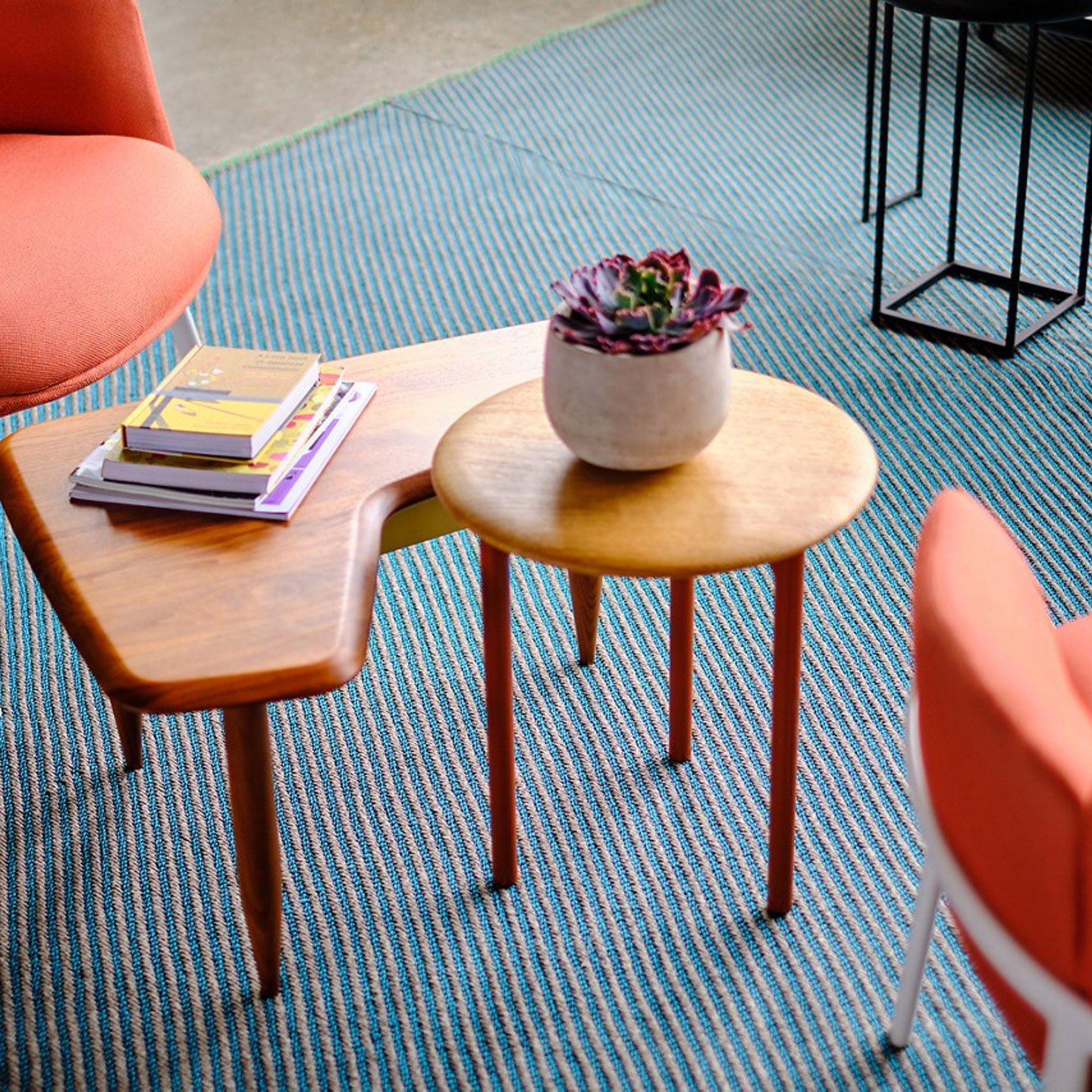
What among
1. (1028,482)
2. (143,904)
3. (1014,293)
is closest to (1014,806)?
(143,904)

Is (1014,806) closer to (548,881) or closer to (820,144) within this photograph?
(548,881)

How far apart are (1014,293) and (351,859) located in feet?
4.32

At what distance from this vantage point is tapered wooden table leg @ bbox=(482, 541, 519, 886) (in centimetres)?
117

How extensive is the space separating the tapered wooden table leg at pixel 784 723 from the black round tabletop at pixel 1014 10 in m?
1.03

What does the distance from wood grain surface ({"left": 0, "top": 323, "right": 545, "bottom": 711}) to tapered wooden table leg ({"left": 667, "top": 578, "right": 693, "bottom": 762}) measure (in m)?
0.27

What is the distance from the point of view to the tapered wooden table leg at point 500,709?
1.17 metres

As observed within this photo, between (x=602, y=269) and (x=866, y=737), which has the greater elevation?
(x=602, y=269)

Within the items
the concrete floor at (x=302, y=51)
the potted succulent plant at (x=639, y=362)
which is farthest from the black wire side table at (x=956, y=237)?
the concrete floor at (x=302, y=51)

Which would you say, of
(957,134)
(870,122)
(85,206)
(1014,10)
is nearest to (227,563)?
(85,206)

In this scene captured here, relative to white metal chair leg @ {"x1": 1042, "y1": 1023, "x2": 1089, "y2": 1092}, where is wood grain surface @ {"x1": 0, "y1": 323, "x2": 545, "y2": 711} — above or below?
above

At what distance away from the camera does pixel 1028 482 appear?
187 centimetres

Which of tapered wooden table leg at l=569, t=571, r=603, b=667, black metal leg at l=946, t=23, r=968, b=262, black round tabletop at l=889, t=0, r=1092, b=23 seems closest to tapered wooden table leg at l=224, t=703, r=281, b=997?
tapered wooden table leg at l=569, t=571, r=603, b=667

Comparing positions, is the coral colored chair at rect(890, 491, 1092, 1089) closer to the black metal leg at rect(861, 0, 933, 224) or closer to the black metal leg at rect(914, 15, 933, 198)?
the black metal leg at rect(914, 15, 933, 198)

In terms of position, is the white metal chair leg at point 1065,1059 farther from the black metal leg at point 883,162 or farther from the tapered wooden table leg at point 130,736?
the black metal leg at point 883,162
